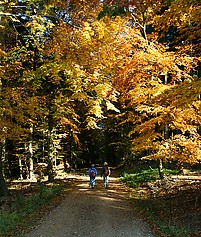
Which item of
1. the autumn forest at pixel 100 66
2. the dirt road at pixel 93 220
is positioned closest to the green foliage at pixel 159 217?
the dirt road at pixel 93 220

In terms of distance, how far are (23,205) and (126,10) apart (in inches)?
362

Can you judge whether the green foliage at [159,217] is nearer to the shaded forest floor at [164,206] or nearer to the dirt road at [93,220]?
the shaded forest floor at [164,206]

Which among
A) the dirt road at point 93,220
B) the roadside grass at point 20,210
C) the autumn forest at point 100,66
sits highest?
the autumn forest at point 100,66

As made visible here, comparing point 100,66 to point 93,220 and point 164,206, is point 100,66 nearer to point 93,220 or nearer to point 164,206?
point 164,206

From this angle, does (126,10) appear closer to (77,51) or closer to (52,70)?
(77,51)

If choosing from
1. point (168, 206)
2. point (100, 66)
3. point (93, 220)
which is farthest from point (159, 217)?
point (100, 66)

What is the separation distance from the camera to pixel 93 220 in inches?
409

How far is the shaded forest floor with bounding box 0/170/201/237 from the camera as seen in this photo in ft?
28.9

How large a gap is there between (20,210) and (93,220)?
3.28 meters

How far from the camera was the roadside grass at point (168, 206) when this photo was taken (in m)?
8.59

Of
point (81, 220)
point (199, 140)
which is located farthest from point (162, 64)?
point (81, 220)

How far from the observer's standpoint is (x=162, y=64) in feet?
43.5

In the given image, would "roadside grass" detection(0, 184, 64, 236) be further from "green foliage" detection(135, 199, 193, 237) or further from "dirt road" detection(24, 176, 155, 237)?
"green foliage" detection(135, 199, 193, 237)

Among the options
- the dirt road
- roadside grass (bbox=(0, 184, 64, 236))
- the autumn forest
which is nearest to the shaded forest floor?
roadside grass (bbox=(0, 184, 64, 236))
